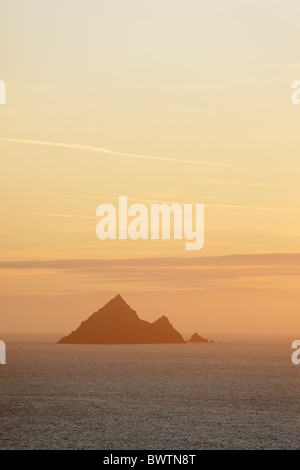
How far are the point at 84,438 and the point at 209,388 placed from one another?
7599 cm

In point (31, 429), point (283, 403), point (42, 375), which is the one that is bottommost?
point (31, 429)

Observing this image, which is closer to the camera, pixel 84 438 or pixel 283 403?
pixel 84 438

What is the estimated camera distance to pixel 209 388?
163m

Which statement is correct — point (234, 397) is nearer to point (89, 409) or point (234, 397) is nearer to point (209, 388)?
point (209, 388)

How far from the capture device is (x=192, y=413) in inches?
4564
